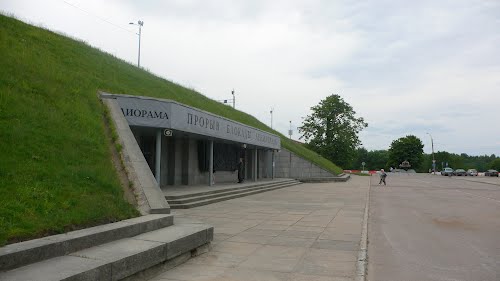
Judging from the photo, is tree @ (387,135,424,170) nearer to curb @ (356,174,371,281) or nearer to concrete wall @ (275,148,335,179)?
concrete wall @ (275,148,335,179)

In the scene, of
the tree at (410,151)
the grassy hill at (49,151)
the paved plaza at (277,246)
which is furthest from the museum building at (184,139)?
the tree at (410,151)

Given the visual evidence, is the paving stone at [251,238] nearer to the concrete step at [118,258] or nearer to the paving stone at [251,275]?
the concrete step at [118,258]

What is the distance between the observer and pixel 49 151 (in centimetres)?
809

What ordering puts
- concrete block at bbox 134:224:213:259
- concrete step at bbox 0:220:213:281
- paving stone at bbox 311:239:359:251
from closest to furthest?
1. concrete step at bbox 0:220:213:281
2. concrete block at bbox 134:224:213:259
3. paving stone at bbox 311:239:359:251

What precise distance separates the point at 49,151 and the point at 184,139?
1273 centimetres

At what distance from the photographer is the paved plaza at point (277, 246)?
6.45 m

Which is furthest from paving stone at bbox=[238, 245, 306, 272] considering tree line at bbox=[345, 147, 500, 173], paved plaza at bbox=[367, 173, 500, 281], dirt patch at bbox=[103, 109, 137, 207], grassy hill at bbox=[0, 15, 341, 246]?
tree line at bbox=[345, 147, 500, 173]

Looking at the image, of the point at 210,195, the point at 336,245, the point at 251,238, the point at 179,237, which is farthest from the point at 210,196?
the point at 179,237

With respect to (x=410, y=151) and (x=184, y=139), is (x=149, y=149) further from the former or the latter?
(x=410, y=151)

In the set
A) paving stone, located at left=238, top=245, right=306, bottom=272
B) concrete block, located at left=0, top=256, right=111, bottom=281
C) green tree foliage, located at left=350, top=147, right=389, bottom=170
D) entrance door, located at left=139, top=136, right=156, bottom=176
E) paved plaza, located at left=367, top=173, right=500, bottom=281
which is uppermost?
green tree foliage, located at left=350, top=147, right=389, bottom=170

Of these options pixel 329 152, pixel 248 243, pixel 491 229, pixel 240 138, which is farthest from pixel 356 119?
pixel 248 243

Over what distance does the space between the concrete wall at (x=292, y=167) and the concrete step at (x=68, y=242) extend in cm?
3033

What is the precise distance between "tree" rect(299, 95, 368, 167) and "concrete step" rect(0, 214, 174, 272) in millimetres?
61813

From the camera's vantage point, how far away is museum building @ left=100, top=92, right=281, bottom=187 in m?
15.9
